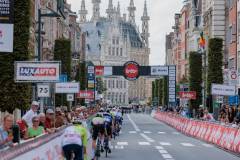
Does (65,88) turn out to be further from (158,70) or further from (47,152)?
(158,70)

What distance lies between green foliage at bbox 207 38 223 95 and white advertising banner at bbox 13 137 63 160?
41336 millimetres

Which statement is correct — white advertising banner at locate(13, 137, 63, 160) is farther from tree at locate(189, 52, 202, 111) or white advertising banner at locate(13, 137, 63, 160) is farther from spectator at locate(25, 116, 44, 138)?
tree at locate(189, 52, 202, 111)

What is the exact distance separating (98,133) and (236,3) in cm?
4068

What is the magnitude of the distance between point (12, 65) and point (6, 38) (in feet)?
50.3

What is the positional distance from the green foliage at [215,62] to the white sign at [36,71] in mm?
37588

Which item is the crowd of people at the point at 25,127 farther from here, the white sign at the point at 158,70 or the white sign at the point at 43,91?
the white sign at the point at 158,70

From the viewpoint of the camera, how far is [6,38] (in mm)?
19953

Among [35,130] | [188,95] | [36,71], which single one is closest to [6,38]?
[35,130]

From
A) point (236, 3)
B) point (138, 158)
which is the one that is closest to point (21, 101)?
point (138, 158)

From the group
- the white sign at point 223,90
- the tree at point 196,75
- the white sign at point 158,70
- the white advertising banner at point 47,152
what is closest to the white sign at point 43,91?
the white sign at point 223,90

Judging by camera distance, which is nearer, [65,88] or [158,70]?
[65,88]

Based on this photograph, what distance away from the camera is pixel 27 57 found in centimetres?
3588

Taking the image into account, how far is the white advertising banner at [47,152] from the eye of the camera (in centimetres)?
1590

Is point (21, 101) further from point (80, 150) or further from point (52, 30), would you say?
point (52, 30)
